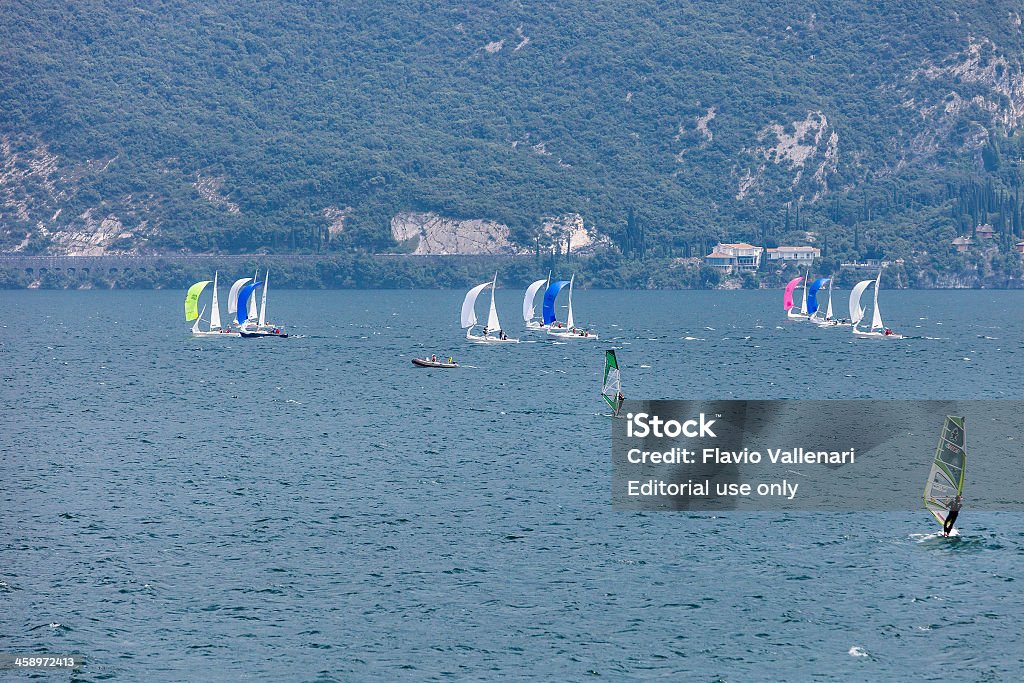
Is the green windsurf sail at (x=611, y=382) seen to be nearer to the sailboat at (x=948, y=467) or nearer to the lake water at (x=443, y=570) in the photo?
the lake water at (x=443, y=570)

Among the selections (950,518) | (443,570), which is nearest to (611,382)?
(950,518)

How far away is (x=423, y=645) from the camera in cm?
5797

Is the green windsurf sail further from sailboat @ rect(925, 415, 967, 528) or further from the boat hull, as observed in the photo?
the boat hull

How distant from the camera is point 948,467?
68875mm

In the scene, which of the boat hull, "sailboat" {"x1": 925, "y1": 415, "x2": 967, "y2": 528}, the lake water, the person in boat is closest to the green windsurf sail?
the lake water

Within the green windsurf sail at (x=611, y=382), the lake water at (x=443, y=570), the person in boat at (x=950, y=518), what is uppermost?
the green windsurf sail at (x=611, y=382)

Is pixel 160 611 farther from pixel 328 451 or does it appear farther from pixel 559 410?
pixel 559 410

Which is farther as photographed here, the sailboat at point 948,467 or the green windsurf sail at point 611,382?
the green windsurf sail at point 611,382

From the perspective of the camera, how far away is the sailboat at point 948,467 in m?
63.6

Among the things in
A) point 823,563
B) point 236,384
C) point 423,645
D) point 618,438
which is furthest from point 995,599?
point 236,384

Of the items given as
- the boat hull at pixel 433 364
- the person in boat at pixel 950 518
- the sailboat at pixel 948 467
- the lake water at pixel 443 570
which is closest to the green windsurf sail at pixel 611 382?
the lake water at pixel 443 570

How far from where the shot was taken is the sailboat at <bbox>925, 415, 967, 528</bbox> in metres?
63.6

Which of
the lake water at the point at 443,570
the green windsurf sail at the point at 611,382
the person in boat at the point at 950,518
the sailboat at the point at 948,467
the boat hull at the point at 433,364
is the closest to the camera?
the lake water at the point at 443,570

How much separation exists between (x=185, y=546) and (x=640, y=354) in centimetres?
12901
